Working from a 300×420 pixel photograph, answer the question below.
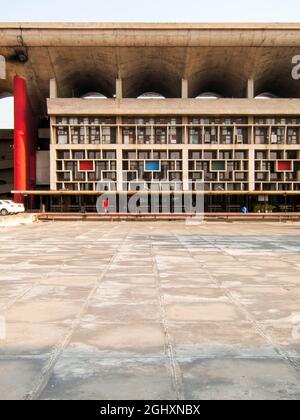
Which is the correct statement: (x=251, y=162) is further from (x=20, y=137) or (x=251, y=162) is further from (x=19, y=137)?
(x=19, y=137)

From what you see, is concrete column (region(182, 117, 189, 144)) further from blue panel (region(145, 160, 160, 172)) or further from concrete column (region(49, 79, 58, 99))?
concrete column (region(49, 79, 58, 99))

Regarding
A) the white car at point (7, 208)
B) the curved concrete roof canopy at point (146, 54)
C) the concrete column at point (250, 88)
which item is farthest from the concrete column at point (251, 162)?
the white car at point (7, 208)

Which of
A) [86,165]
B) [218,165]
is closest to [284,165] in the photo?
[218,165]

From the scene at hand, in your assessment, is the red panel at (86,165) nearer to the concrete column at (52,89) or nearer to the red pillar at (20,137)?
the red pillar at (20,137)

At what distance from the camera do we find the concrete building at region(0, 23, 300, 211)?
173 ft

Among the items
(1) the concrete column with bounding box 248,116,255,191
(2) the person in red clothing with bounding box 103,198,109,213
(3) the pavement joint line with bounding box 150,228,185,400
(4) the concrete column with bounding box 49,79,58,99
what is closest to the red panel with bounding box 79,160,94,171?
(2) the person in red clothing with bounding box 103,198,109,213

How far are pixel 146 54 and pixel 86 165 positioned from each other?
15875 millimetres

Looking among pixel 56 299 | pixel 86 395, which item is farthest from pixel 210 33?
pixel 86 395

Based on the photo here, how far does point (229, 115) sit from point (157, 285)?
161ft

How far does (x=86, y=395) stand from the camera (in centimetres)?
345

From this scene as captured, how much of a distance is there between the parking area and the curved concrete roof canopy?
45530 millimetres

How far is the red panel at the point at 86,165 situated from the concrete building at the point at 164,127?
0.84 feet

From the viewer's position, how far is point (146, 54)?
53.1 metres

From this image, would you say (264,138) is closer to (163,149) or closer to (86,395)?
(163,149)
